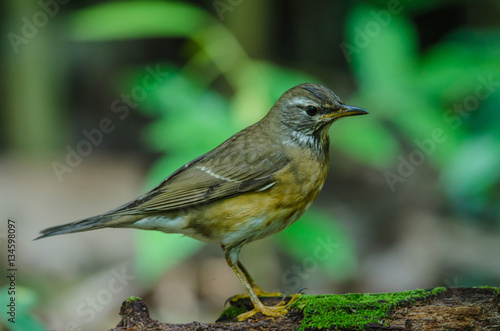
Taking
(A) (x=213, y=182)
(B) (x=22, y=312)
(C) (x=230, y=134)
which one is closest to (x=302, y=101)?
(C) (x=230, y=134)

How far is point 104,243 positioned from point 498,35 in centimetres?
583

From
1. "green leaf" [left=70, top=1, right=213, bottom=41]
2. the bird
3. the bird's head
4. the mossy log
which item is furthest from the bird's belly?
"green leaf" [left=70, top=1, right=213, bottom=41]

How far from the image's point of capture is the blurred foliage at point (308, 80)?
5.91 meters

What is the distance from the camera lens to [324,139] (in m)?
5.75

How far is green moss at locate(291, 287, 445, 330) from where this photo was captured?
442 cm

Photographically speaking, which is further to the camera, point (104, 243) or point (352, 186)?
point (352, 186)

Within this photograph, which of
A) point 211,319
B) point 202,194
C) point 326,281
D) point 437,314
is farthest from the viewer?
point 326,281

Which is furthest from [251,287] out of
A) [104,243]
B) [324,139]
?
[104,243]

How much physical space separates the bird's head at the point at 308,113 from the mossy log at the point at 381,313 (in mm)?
1532

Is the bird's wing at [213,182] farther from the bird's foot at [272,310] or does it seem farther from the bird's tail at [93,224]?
the bird's foot at [272,310]

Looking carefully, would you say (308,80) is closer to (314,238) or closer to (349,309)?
(314,238)

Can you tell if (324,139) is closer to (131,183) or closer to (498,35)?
(498,35)

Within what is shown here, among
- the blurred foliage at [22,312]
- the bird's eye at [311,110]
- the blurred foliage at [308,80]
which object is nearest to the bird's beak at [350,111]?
the bird's eye at [311,110]

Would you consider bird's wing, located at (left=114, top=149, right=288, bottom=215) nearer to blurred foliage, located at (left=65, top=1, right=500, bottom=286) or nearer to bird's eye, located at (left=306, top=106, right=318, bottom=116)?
blurred foliage, located at (left=65, top=1, right=500, bottom=286)
